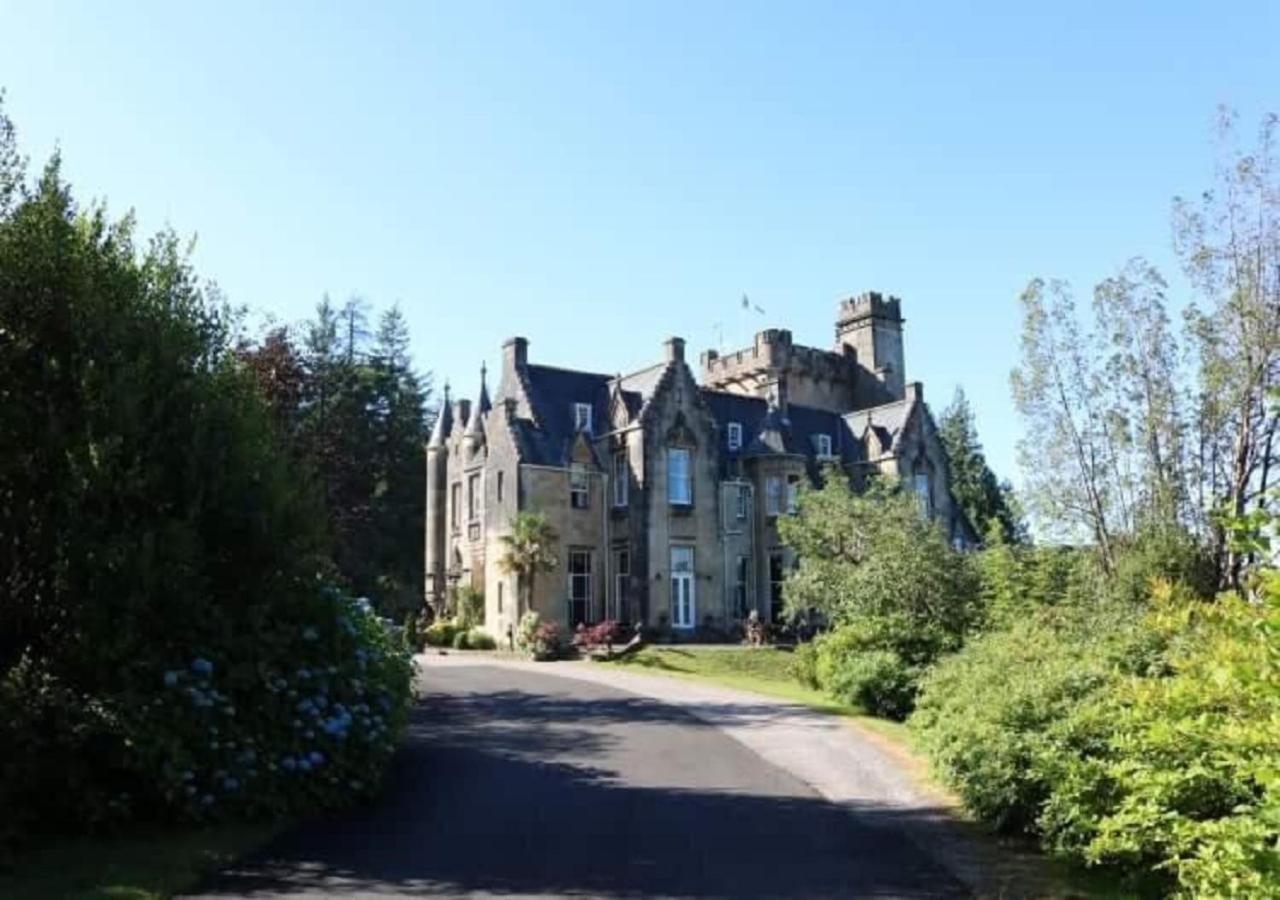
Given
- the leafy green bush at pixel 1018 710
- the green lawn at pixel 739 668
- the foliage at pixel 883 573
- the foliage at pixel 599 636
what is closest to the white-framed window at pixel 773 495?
the green lawn at pixel 739 668

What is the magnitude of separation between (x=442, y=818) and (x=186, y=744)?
8.21ft

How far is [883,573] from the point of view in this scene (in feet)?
85.1

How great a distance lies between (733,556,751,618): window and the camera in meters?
45.9

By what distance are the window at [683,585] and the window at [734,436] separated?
6.04 metres

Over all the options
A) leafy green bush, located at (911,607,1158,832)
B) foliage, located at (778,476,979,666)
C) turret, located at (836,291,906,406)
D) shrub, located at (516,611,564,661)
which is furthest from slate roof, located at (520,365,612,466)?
leafy green bush, located at (911,607,1158,832)

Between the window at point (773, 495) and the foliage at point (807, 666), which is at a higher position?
the window at point (773, 495)

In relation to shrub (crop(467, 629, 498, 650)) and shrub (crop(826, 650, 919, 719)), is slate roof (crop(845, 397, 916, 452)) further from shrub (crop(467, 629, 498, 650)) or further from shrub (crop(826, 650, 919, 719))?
shrub (crop(826, 650, 919, 719))

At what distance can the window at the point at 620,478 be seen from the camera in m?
43.7

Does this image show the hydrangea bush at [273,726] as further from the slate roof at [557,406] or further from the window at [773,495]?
the window at [773,495]

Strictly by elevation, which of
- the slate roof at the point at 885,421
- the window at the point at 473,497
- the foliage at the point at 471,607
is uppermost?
the slate roof at the point at 885,421


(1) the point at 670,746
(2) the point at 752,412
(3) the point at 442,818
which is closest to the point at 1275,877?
(3) the point at 442,818

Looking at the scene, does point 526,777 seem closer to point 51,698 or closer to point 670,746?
point 670,746

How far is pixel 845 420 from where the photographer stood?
5431 centimetres

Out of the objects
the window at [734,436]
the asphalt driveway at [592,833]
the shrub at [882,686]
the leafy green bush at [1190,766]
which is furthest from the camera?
the window at [734,436]
